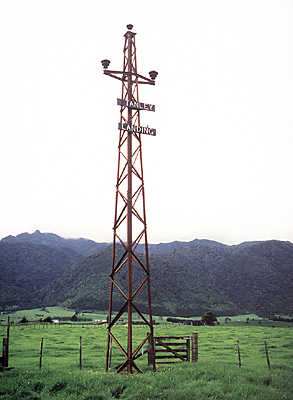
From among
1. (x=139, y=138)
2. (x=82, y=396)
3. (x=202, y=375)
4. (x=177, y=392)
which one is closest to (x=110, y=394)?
(x=82, y=396)

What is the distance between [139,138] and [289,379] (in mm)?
14821

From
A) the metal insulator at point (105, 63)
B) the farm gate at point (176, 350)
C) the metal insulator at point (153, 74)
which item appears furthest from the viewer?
the metal insulator at point (153, 74)

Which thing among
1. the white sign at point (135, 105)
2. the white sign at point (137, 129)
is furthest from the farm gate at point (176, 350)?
the white sign at point (135, 105)

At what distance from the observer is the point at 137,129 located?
18.5 m

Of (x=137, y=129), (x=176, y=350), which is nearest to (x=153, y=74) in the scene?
(x=137, y=129)

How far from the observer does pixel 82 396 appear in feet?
39.1

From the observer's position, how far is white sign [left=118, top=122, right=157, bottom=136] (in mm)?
18000

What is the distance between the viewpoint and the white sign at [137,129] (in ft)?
59.1

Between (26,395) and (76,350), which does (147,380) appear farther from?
(76,350)

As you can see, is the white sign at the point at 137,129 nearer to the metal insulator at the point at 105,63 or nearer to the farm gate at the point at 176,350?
the metal insulator at the point at 105,63

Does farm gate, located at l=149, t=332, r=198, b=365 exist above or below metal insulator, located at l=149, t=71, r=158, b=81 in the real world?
below

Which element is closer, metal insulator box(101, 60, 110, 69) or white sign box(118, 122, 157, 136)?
white sign box(118, 122, 157, 136)

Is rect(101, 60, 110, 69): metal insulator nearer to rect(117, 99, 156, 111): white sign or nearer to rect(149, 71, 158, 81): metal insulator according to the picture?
rect(117, 99, 156, 111): white sign

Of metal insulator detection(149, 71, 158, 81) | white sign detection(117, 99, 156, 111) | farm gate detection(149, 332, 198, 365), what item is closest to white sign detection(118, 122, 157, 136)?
white sign detection(117, 99, 156, 111)
